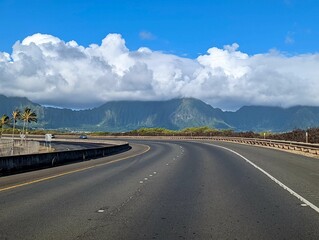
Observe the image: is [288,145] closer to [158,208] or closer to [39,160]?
[39,160]

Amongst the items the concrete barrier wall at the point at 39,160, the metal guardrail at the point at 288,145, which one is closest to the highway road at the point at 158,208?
the concrete barrier wall at the point at 39,160

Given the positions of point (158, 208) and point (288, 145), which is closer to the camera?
point (158, 208)

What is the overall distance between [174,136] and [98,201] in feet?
306

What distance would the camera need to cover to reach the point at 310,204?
34.9ft

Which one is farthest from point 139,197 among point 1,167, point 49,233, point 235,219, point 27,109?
point 27,109

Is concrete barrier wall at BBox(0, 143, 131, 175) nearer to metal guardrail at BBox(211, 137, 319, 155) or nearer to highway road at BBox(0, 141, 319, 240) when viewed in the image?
highway road at BBox(0, 141, 319, 240)

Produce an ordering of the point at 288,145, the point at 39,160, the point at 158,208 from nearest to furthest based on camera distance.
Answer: the point at 158,208, the point at 39,160, the point at 288,145

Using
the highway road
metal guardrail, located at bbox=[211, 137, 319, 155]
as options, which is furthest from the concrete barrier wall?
metal guardrail, located at bbox=[211, 137, 319, 155]

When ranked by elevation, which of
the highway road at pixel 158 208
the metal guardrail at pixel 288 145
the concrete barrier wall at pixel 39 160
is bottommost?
the highway road at pixel 158 208

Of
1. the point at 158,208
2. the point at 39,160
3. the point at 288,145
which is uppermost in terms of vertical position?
the point at 288,145

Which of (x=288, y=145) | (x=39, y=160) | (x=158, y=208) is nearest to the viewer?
(x=158, y=208)

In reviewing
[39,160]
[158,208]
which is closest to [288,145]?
[39,160]

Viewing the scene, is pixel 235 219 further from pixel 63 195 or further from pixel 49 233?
pixel 63 195

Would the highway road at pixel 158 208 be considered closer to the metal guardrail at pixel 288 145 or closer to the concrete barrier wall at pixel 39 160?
the concrete barrier wall at pixel 39 160
